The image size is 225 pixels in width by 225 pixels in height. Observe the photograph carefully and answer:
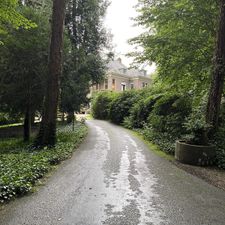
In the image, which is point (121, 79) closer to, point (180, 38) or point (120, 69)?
point (120, 69)

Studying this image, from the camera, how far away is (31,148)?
10914 millimetres

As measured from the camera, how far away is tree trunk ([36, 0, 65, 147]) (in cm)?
1109

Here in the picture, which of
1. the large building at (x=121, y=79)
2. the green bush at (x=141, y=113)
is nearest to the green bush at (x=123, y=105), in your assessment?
the green bush at (x=141, y=113)

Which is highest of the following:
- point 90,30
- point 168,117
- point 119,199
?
point 90,30

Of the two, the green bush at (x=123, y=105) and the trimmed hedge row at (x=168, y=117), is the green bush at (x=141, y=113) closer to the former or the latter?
the trimmed hedge row at (x=168, y=117)

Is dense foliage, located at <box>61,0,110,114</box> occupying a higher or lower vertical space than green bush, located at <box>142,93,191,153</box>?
higher


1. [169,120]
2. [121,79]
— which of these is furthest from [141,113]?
[121,79]

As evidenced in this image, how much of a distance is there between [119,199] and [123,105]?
2038 cm

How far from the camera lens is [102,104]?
33.2 m

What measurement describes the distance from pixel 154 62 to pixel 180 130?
3202 mm

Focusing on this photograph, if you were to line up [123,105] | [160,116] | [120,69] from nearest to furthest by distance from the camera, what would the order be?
[160,116] < [123,105] < [120,69]

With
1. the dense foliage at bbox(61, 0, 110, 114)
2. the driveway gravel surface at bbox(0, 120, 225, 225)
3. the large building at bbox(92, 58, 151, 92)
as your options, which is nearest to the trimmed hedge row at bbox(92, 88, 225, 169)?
the driveway gravel surface at bbox(0, 120, 225, 225)

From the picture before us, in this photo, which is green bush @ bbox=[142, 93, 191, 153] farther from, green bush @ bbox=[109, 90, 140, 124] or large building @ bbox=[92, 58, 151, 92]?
large building @ bbox=[92, 58, 151, 92]

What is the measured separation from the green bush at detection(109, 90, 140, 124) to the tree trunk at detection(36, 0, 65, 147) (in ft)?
45.0
